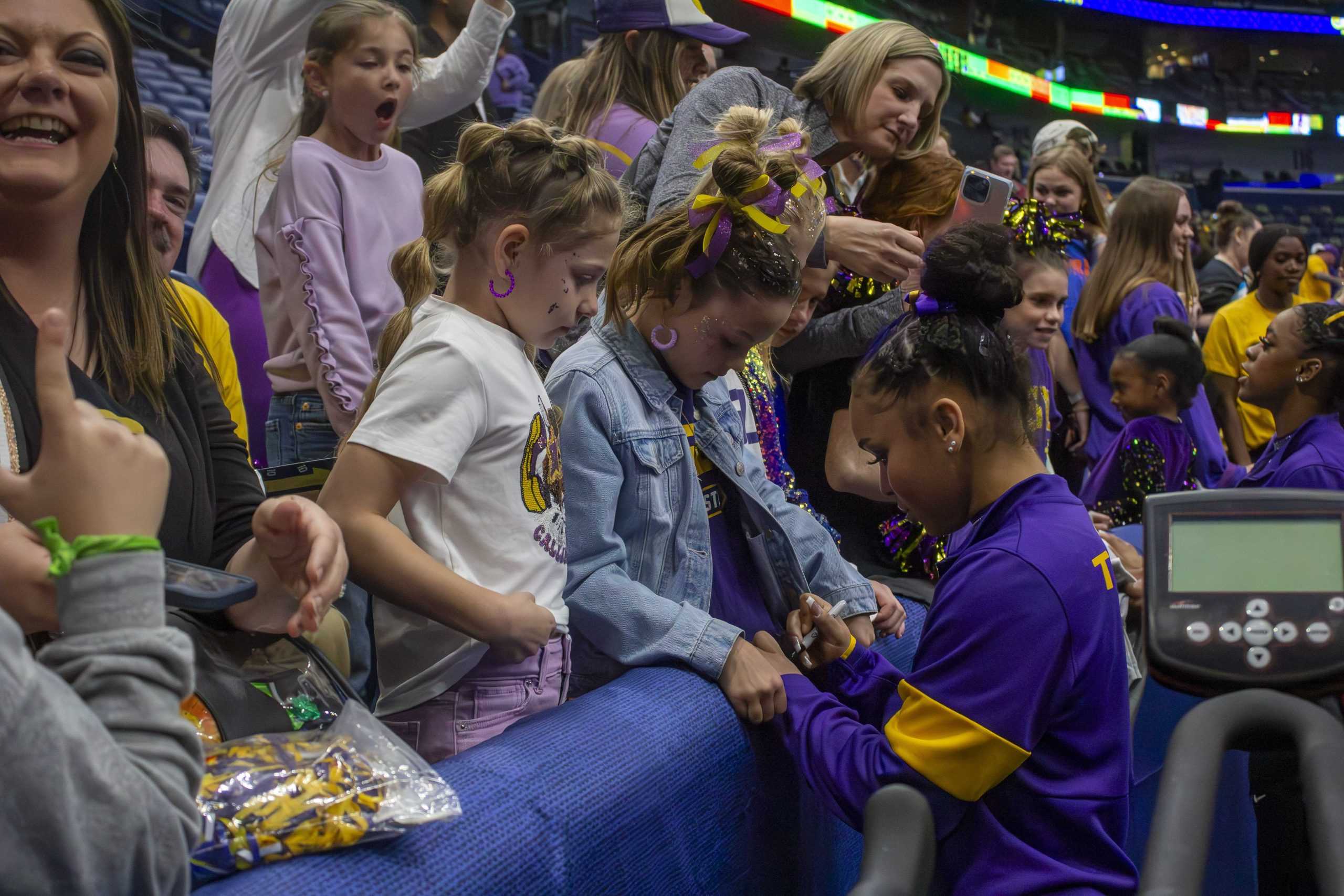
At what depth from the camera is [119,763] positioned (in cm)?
73

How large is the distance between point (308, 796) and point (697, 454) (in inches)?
44.1

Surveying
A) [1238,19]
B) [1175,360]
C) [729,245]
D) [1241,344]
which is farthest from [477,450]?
[1238,19]

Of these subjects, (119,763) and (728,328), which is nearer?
(119,763)

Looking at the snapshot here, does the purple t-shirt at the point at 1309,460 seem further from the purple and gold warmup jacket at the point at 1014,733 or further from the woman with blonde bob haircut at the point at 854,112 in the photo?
the purple and gold warmup jacket at the point at 1014,733

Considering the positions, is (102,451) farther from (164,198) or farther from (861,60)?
(861,60)

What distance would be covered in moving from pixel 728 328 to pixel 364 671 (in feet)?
2.51

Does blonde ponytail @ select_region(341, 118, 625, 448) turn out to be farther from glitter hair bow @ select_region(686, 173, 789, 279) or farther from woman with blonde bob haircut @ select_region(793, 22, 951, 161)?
woman with blonde bob haircut @ select_region(793, 22, 951, 161)

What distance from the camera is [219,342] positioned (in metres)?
2.54

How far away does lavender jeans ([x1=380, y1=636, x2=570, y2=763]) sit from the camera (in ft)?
5.08

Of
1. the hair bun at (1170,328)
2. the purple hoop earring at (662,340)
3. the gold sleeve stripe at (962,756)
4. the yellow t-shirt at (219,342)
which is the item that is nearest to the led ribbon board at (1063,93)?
the hair bun at (1170,328)

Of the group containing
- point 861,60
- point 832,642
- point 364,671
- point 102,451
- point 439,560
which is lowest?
point 364,671

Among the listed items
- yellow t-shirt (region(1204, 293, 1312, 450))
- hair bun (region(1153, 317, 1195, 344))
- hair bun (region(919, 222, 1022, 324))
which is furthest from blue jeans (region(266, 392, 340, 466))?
yellow t-shirt (region(1204, 293, 1312, 450))

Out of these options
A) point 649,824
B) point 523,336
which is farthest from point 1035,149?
point 649,824

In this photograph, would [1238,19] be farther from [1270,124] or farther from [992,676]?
[992,676]
